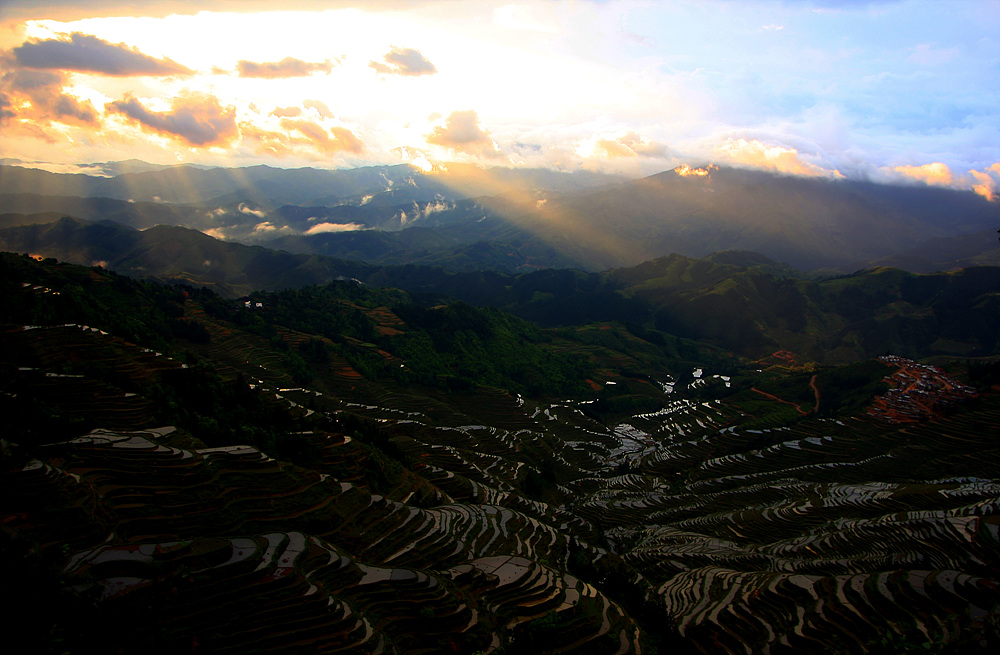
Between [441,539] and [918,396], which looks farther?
[918,396]

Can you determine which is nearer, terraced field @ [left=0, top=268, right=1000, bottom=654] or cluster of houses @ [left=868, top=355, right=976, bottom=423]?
terraced field @ [left=0, top=268, right=1000, bottom=654]

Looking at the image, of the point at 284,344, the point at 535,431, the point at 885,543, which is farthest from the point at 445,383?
the point at 885,543

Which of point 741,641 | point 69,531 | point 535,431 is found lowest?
point 535,431

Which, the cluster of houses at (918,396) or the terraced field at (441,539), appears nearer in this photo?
the terraced field at (441,539)

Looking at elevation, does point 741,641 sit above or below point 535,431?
above

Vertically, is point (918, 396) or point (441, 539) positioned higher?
point (918, 396)

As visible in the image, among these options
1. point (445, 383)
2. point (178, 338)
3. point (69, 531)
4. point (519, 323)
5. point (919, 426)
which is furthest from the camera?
point (519, 323)

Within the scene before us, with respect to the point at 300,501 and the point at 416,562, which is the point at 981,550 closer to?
the point at 416,562

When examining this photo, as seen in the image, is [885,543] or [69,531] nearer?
[69,531]
